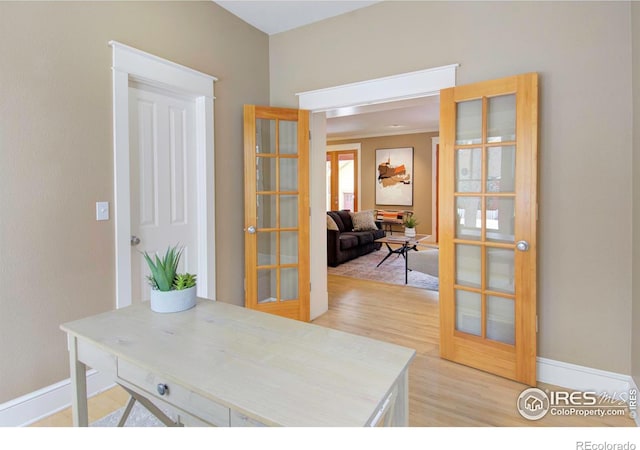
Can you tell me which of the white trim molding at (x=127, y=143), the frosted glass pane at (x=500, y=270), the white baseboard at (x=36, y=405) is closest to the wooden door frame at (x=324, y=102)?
the white trim molding at (x=127, y=143)

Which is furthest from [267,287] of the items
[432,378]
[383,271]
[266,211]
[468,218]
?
[383,271]

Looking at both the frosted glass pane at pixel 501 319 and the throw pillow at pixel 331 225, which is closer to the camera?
the frosted glass pane at pixel 501 319

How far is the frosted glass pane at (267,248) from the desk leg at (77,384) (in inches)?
77.5

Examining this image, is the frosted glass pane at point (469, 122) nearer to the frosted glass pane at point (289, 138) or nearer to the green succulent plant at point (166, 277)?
the frosted glass pane at point (289, 138)

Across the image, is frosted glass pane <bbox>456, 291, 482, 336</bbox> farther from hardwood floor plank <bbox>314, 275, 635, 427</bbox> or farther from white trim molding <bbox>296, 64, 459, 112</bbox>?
white trim molding <bbox>296, 64, 459, 112</bbox>

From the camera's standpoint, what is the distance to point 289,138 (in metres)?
3.32

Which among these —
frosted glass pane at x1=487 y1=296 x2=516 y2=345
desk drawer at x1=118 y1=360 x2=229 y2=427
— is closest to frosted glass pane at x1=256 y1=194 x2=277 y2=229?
frosted glass pane at x1=487 y1=296 x2=516 y2=345

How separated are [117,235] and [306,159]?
5.58ft

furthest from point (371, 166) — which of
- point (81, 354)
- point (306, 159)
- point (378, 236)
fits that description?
point (81, 354)

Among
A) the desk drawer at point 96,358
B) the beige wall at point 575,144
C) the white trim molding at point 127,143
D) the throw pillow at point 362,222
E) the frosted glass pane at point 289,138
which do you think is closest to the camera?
the desk drawer at point 96,358

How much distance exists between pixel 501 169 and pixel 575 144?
17.0 inches

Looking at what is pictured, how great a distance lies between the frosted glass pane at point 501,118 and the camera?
237cm

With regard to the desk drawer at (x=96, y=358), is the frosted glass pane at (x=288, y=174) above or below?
above
